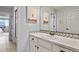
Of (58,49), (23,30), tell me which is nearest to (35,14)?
(23,30)

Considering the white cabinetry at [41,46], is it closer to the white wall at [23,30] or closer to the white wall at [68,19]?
the white wall at [68,19]

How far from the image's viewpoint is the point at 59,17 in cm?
226

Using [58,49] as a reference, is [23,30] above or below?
above

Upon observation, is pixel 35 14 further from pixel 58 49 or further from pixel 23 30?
Result: pixel 58 49

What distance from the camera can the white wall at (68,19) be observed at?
183cm

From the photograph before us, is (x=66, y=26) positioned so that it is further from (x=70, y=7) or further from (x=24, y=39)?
(x=24, y=39)

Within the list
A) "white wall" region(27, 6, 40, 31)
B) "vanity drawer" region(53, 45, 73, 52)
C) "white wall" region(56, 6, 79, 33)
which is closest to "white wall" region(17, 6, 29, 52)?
"white wall" region(27, 6, 40, 31)

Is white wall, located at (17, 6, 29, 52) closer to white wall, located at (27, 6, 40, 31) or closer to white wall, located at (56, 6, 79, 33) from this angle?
white wall, located at (27, 6, 40, 31)

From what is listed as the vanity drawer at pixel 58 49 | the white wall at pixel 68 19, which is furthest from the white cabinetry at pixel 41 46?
the white wall at pixel 68 19

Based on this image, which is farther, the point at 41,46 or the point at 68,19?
the point at 41,46

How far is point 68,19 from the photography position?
2.00m

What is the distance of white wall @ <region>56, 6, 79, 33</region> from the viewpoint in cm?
183

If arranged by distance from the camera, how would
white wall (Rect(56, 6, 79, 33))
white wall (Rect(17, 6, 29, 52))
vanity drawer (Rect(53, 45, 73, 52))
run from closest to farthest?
vanity drawer (Rect(53, 45, 73, 52)) → white wall (Rect(56, 6, 79, 33)) → white wall (Rect(17, 6, 29, 52))
